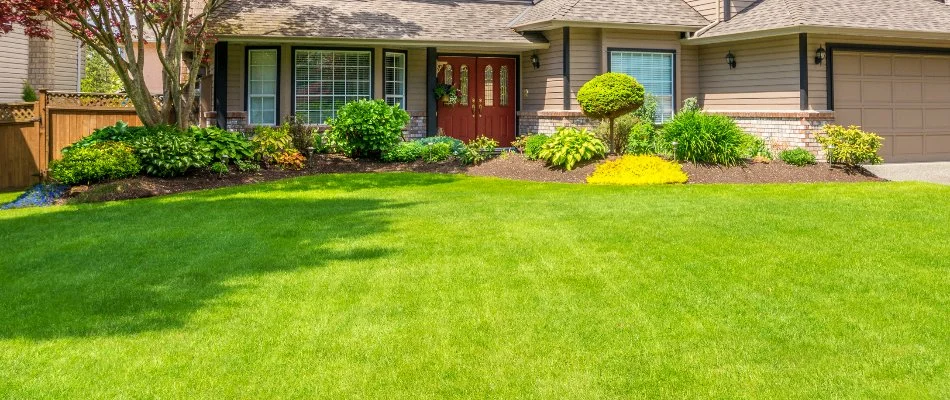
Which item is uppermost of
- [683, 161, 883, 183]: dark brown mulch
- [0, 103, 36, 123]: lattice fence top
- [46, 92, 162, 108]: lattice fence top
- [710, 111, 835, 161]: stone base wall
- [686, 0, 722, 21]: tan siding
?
[686, 0, 722, 21]: tan siding

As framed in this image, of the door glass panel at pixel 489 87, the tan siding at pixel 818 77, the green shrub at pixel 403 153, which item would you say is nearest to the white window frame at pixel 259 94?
the green shrub at pixel 403 153

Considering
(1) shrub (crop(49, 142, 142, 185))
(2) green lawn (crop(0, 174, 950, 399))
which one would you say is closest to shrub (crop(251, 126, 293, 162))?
(1) shrub (crop(49, 142, 142, 185))

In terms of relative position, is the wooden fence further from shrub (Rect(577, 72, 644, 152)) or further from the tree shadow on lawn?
shrub (Rect(577, 72, 644, 152))

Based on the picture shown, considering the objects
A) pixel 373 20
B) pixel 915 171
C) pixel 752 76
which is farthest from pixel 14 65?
pixel 915 171

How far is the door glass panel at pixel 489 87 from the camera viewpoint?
20000 millimetres

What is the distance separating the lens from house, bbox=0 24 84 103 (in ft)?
68.7

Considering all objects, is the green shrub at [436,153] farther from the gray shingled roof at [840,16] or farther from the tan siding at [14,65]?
the tan siding at [14,65]

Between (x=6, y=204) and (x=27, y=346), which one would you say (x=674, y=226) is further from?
(x=6, y=204)

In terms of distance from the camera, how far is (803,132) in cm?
1638

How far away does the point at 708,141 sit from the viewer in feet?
49.1

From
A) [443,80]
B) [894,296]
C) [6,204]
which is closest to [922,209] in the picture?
[894,296]

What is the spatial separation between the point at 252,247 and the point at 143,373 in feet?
11.6

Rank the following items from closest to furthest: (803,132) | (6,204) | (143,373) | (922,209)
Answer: (143,373) → (922,209) → (6,204) → (803,132)

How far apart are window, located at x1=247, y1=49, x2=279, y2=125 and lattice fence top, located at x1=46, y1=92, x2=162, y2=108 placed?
2.62 meters
